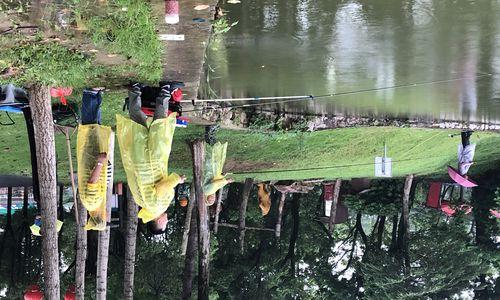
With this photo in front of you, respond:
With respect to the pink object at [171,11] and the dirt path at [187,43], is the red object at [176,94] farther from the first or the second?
the pink object at [171,11]

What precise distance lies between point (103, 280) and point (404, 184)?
940 cm

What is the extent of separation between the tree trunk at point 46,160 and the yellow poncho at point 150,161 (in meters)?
0.96

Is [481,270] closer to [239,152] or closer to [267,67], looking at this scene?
[239,152]

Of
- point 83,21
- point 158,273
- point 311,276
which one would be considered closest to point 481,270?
point 311,276

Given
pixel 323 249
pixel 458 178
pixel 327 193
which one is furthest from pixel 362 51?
pixel 323 249

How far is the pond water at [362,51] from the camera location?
771 cm

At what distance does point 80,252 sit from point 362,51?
17.4ft

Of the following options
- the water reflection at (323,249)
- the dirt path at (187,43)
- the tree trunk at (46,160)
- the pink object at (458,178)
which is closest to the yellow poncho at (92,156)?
the tree trunk at (46,160)

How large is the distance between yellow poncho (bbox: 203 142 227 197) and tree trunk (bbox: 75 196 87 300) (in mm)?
3146

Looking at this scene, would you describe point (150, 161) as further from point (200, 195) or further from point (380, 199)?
point (380, 199)

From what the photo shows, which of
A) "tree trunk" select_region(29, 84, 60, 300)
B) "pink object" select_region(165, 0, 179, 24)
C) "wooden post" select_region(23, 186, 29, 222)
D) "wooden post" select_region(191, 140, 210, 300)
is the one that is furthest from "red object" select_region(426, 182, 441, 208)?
"tree trunk" select_region(29, 84, 60, 300)

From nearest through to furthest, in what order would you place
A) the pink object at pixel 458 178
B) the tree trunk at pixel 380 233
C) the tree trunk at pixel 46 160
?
the tree trunk at pixel 46 160
the pink object at pixel 458 178
the tree trunk at pixel 380 233

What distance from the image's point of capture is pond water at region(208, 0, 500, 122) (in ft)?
25.3

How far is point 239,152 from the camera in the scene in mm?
13117
